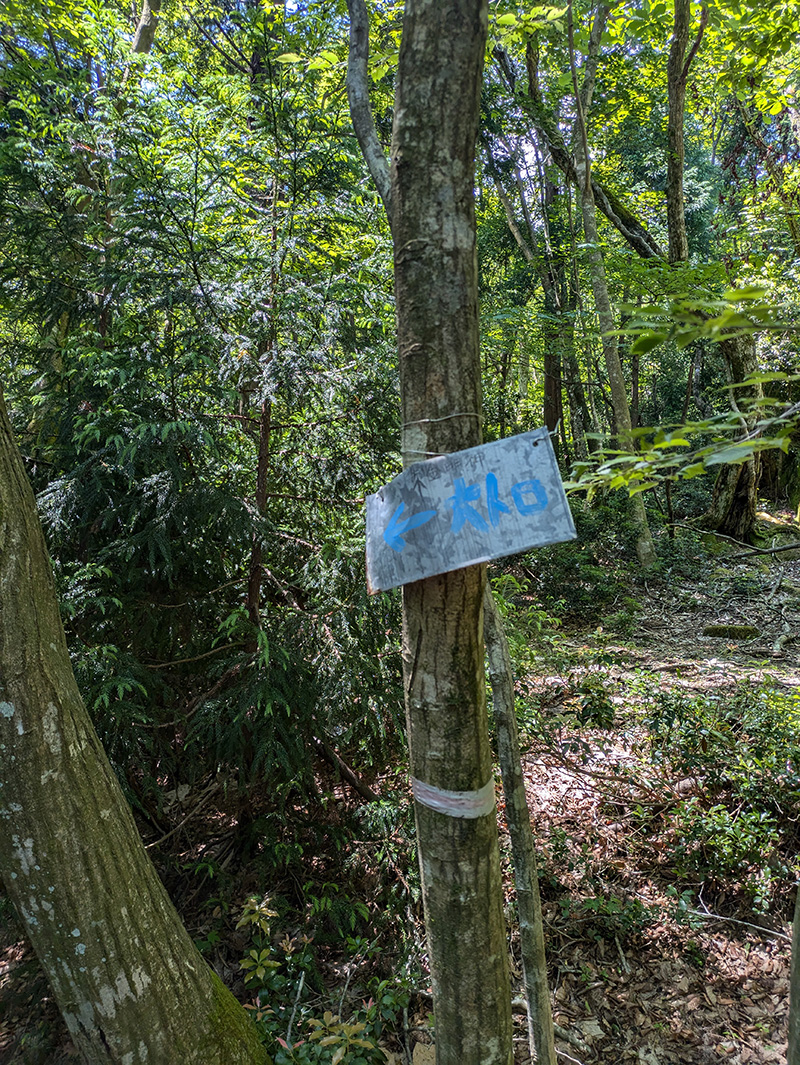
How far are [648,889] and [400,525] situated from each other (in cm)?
280

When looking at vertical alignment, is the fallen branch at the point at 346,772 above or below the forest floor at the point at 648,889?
above

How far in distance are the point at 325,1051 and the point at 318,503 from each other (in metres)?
2.27

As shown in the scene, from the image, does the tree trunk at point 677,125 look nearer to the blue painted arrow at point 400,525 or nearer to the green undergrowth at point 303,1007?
the blue painted arrow at point 400,525

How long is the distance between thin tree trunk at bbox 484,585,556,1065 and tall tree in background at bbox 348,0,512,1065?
278 mm

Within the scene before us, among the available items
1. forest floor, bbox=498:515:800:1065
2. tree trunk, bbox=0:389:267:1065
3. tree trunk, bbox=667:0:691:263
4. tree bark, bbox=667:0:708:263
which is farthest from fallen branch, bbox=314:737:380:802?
tree bark, bbox=667:0:708:263

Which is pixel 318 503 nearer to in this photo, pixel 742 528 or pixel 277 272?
pixel 277 272

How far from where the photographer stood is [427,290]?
126 cm

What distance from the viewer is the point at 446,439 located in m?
1.28

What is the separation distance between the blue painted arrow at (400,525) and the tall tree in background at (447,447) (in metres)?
0.11

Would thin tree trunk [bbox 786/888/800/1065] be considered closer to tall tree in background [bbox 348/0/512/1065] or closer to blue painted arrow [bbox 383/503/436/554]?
tall tree in background [bbox 348/0/512/1065]

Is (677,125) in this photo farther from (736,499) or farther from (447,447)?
(447,447)

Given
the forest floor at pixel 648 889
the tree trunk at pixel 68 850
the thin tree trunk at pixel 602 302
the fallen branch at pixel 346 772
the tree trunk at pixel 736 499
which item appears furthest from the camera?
the tree trunk at pixel 736 499

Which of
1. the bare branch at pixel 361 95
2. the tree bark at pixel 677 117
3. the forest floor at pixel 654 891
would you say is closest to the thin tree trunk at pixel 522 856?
the forest floor at pixel 654 891

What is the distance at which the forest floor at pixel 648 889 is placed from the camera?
2.46 metres
